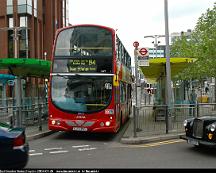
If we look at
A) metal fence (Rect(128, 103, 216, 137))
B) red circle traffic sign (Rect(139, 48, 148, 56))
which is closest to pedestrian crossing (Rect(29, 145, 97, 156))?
metal fence (Rect(128, 103, 216, 137))

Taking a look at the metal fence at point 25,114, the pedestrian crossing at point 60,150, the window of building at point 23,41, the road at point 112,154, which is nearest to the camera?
the road at point 112,154

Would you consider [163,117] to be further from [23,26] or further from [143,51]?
[23,26]

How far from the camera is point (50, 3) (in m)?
60.6

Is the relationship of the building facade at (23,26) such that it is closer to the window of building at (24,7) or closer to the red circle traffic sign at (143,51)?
the window of building at (24,7)

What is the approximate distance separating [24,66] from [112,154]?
24.9ft

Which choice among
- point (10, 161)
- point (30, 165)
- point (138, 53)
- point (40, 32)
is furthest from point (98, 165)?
point (40, 32)

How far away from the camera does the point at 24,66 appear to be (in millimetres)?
17422

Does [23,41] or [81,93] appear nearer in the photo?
[81,93]

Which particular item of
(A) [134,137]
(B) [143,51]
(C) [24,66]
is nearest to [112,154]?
(A) [134,137]

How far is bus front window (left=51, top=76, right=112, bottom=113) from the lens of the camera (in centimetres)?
1445

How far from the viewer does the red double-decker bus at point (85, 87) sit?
1440cm

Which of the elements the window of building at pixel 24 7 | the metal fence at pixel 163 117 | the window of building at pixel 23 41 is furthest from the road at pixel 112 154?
A: the window of building at pixel 24 7

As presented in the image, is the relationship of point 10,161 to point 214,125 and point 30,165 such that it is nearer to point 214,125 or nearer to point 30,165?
point 30,165

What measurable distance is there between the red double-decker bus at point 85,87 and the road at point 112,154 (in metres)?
0.70
